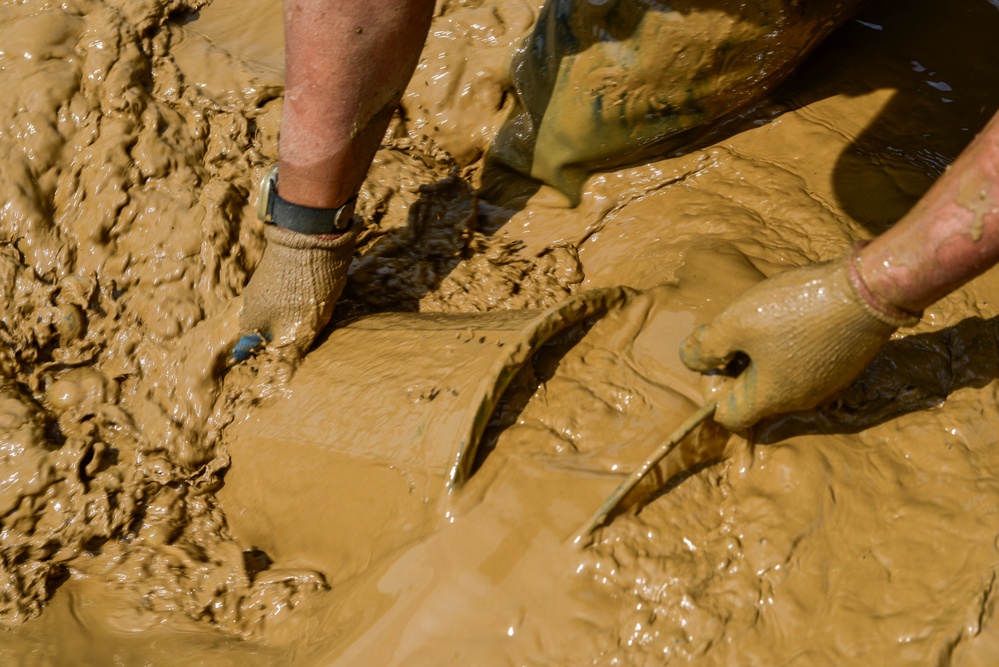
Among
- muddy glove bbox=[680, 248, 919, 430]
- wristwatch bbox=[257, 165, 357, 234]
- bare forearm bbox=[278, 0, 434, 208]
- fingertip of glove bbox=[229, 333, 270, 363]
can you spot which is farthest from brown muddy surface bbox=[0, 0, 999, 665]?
bare forearm bbox=[278, 0, 434, 208]

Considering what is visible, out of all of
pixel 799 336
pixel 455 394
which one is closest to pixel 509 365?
pixel 455 394

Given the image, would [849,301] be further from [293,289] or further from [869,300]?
[293,289]

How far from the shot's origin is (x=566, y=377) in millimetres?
1742

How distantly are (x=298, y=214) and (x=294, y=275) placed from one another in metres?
0.15

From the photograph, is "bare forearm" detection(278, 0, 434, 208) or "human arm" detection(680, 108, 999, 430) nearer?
"human arm" detection(680, 108, 999, 430)

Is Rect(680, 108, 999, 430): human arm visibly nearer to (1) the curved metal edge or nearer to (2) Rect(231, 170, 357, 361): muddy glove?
(1) the curved metal edge

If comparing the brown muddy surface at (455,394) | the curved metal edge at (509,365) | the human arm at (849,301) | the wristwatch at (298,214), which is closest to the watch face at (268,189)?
the wristwatch at (298,214)

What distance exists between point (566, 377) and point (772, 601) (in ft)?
1.93

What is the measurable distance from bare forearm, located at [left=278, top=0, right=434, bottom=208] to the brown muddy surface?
1.31ft

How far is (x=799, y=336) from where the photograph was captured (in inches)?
57.7

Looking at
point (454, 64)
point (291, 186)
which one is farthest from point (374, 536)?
point (454, 64)

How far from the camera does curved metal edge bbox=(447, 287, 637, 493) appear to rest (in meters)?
1.58

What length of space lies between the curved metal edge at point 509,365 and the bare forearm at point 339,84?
0.61 metres

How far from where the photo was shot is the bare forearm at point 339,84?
173 centimetres
